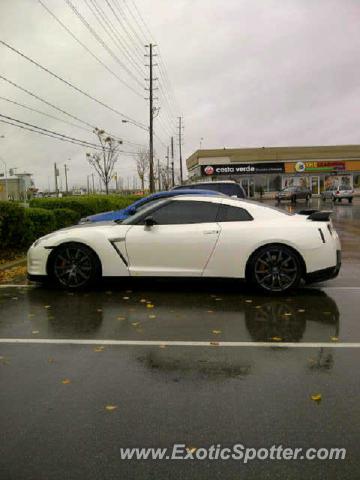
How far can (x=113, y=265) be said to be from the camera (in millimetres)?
7289

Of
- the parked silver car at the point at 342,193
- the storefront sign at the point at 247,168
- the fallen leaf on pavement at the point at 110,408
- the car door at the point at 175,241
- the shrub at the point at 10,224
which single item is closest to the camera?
the fallen leaf on pavement at the point at 110,408

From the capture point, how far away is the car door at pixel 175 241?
7.12 metres

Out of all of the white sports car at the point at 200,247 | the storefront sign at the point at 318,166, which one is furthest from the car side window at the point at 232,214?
the storefront sign at the point at 318,166

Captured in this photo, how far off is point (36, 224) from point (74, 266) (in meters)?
5.37

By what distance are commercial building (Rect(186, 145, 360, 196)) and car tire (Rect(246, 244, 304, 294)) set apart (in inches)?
1991

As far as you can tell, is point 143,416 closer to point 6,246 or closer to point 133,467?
point 133,467

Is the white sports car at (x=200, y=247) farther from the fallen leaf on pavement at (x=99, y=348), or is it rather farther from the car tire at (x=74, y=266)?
the fallen leaf on pavement at (x=99, y=348)

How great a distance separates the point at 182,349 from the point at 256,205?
10.9 feet

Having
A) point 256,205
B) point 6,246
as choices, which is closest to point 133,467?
point 256,205

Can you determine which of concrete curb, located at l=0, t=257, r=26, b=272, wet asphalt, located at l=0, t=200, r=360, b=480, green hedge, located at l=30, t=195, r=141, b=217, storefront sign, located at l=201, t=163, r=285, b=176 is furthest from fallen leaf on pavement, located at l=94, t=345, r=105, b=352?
storefront sign, located at l=201, t=163, r=285, b=176

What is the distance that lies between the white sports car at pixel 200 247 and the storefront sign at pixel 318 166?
5190cm

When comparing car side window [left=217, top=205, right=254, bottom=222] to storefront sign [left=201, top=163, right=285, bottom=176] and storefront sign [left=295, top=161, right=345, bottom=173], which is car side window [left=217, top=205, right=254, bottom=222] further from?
storefront sign [left=295, top=161, right=345, bottom=173]

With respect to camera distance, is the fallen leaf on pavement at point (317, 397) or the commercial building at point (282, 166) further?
the commercial building at point (282, 166)

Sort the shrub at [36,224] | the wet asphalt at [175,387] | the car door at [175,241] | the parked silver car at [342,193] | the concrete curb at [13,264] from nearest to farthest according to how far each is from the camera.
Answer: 1. the wet asphalt at [175,387]
2. the car door at [175,241]
3. the concrete curb at [13,264]
4. the shrub at [36,224]
5. the parked silver car at [342,193]
